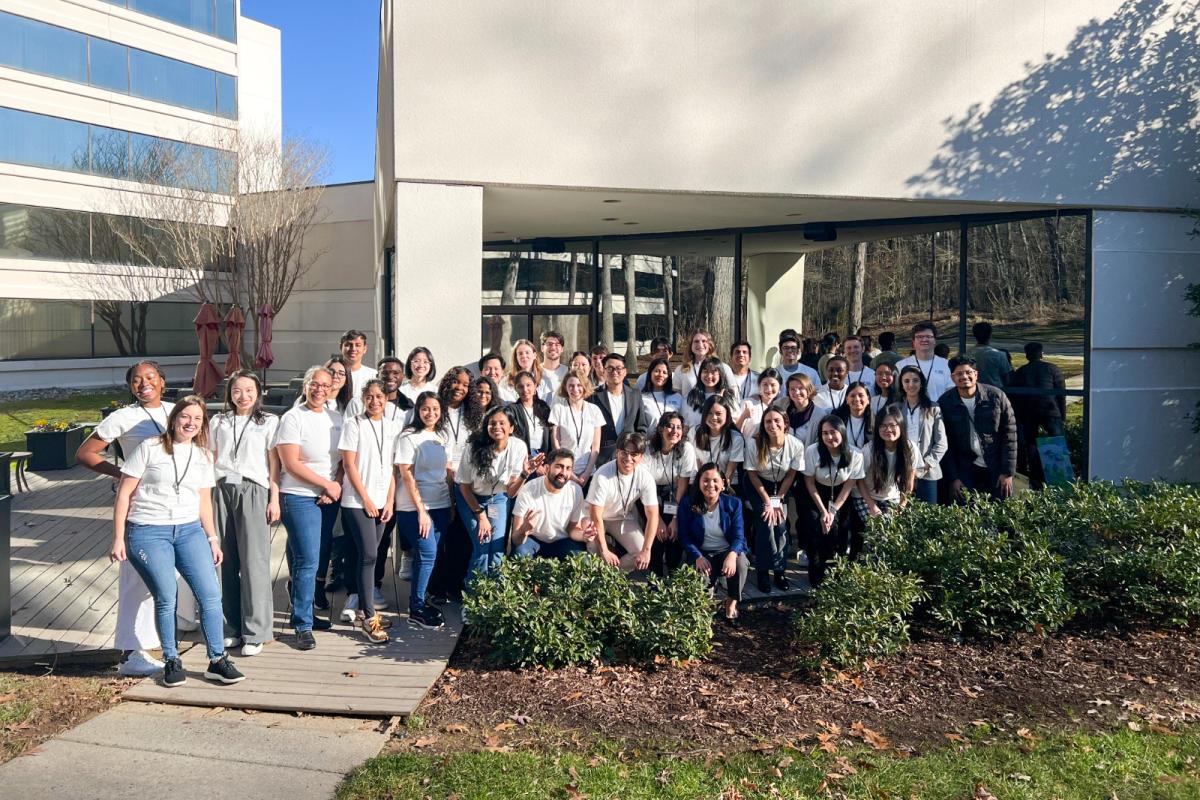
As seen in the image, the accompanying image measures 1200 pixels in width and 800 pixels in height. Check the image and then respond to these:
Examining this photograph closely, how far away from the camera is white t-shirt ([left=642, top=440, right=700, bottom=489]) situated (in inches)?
285

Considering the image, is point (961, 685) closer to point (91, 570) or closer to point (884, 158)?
point (884, 158)

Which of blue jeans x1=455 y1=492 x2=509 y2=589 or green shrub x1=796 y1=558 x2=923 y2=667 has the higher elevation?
blue jeans x1=455 y1=492 x2=509 y2=589

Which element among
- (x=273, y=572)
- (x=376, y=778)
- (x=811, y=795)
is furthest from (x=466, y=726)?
(x=273, y=572)

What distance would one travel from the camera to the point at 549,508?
6.80 m

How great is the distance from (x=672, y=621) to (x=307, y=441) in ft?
9.05

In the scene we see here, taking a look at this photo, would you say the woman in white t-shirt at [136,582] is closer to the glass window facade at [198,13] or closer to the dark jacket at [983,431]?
the dark jacket at [983,431]

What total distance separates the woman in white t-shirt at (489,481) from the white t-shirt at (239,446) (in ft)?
4.64

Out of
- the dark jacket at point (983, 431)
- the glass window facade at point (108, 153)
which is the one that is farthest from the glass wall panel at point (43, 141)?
the dark jacket at point (983, 431)

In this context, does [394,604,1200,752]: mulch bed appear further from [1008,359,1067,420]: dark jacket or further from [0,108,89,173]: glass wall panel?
[0,108,89,173]: glass wall panel

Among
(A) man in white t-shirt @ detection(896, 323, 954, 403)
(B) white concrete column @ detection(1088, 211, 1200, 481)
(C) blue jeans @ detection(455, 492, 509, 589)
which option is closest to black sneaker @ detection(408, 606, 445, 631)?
(C) blue jeans @ detection(455, 492, 509, 589)

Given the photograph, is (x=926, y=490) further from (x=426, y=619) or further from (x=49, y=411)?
(x=49, y=411)

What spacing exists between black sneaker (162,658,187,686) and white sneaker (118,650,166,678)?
0.69 feet

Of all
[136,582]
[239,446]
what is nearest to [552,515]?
[239,446]

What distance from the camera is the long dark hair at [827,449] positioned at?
7.30 meters
